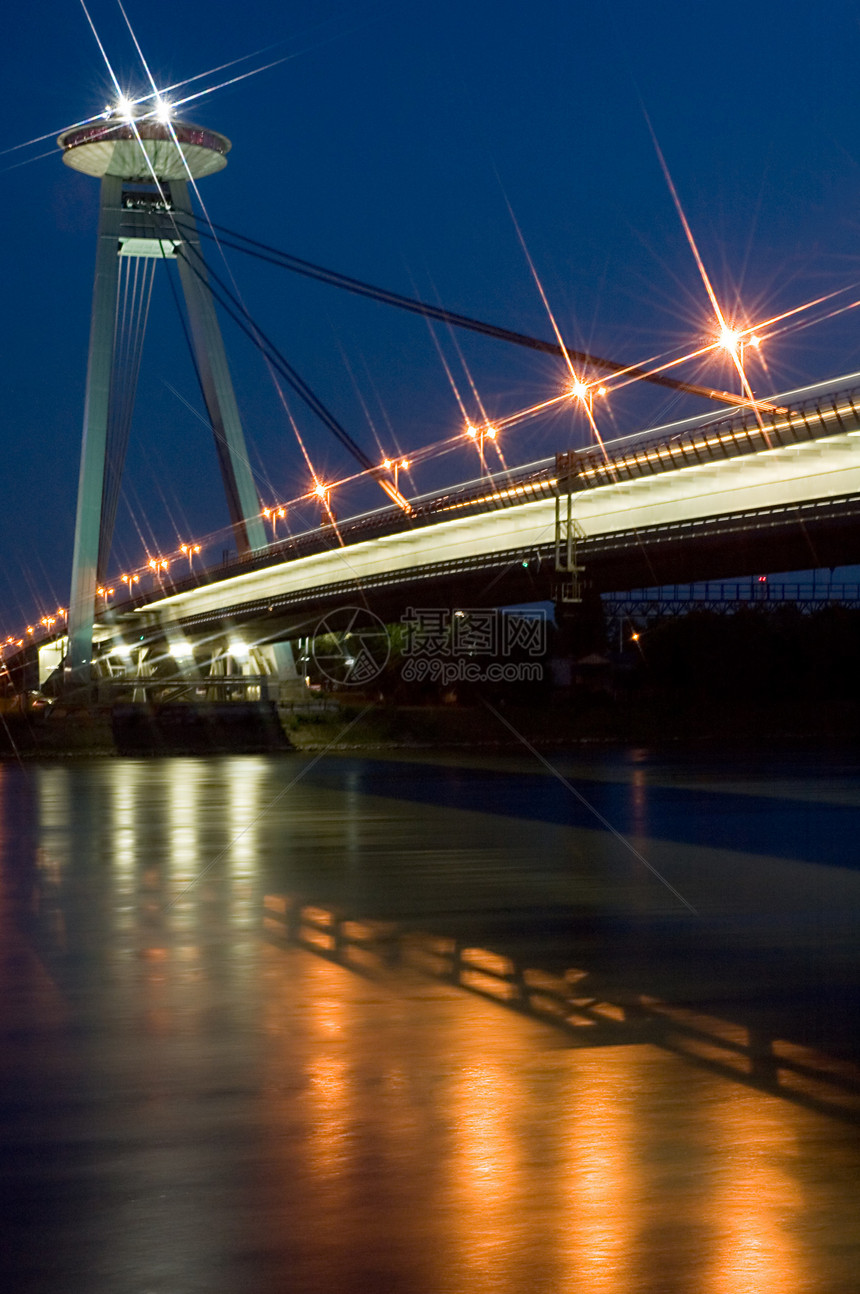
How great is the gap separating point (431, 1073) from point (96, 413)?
53.1 metres

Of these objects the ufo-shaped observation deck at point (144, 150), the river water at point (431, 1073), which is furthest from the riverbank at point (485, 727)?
the river water at point (431, 1073)

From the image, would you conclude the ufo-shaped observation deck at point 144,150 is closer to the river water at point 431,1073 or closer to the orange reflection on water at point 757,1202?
the river water at point 431,1073

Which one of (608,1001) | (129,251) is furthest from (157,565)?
(608,1001)

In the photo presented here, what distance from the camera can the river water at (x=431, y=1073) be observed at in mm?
5141

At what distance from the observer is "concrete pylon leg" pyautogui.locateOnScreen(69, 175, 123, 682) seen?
57438mm

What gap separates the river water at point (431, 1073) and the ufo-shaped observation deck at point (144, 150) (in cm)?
4587

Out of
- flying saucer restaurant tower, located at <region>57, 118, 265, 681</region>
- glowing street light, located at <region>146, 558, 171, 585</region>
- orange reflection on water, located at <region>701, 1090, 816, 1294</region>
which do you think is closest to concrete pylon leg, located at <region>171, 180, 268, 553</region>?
flying saucer restaurant tower, located at <region>57, 118, 265, 681</region>

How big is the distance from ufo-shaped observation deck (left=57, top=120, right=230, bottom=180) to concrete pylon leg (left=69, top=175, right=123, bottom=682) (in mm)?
868

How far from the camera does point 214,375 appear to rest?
55.0 metres

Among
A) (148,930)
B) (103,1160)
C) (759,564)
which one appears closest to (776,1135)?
(103,1160)

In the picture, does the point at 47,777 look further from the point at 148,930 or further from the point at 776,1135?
the point at 776,1135

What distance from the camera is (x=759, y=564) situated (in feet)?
135

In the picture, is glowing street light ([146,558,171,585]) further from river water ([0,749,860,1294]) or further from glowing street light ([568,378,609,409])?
river water ([0,749,860,1294])

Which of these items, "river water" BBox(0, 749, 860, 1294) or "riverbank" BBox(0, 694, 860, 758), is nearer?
"river water" BBox(0, 749, 860, 1294)
